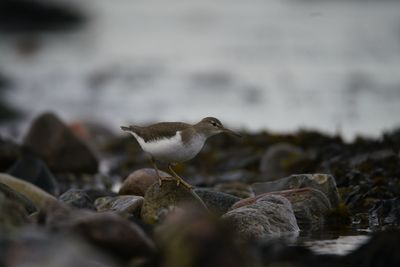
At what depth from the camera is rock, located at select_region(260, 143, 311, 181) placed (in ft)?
33.5

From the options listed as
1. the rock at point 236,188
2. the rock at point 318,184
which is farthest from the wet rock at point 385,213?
the rock at point 236,188

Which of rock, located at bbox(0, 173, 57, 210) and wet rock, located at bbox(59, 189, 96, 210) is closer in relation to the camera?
wet rock, located at bbox(59, 189, 96, 210)

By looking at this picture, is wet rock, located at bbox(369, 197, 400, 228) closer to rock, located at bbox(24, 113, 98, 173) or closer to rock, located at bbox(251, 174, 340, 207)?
rock, located at bbox(251, 174, 340, 207)

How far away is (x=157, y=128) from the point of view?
6.96 meters

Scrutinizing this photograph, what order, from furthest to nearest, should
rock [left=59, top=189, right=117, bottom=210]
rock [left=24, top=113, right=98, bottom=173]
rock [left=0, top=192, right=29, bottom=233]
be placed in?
rock [left=24, top=113, right=98, bottom=173]
rock [left=59, top=189, right=117, bottom=210]
rock [left=0, top=192, right=29, bottom=233]

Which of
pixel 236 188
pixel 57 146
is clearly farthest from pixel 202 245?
pixel 57 146

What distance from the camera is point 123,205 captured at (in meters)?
7.07

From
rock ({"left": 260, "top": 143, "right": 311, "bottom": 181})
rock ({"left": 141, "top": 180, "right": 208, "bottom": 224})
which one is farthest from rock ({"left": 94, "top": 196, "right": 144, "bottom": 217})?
rock ({"left": 260, "top": 143, "right": 311, "bottom": 181})

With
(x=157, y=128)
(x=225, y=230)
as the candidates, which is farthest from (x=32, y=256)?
(x=157, y=128)

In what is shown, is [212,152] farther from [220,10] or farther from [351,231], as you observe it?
[220,10]

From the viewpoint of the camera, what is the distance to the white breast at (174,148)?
671 centimetres

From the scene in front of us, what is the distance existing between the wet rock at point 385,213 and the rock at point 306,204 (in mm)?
468

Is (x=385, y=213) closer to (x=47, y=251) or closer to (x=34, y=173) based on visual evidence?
(x=47, y=251)

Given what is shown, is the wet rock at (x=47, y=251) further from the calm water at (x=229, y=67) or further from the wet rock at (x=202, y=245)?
the calm water at (x=229, y=67)
